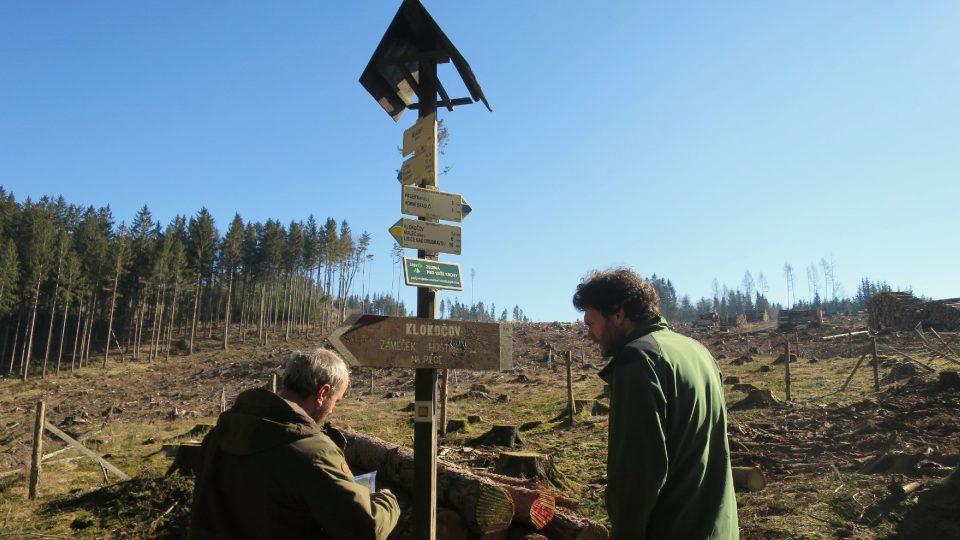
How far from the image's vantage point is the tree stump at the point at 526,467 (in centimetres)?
764

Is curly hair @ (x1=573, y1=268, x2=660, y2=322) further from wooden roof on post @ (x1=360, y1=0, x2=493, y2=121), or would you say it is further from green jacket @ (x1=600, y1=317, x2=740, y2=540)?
wooden roof on post @ (x1=360, y1=0, x2=493, y2=121)

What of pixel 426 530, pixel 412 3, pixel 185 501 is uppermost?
pixel 412 3

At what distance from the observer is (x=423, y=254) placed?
15.3 ft

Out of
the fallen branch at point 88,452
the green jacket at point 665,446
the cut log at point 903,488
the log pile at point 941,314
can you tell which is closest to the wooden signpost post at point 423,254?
the green jacket at point 665,446

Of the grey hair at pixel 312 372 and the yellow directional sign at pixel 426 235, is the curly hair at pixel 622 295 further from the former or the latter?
the yellow directional sign at pixel 426 235

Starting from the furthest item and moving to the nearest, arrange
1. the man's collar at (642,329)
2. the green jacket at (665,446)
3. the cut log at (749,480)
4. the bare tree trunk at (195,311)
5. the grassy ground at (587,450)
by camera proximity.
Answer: the bare tree trunk at (195,311) → the cut log at (749,480) → the grassy ground at (587,450) → the man's collar at (642,329) → the green jacket at (665,446)

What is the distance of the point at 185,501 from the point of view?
8.08m

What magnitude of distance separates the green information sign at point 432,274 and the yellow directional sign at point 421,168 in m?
0.75

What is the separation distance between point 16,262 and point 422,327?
5396cm

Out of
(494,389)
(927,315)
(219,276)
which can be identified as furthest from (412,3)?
(219,276)

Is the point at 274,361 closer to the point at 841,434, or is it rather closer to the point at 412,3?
the point at 841,434

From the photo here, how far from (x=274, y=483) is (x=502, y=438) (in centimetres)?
929

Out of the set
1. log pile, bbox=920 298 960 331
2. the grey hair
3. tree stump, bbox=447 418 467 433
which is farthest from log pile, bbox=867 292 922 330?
the grey hair

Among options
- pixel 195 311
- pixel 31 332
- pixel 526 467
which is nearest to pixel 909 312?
pixel 526 467
